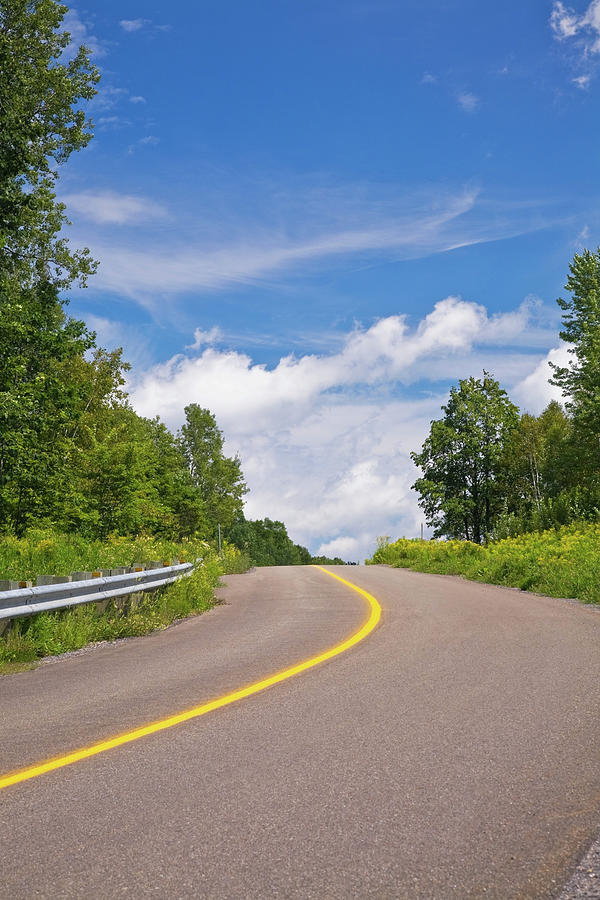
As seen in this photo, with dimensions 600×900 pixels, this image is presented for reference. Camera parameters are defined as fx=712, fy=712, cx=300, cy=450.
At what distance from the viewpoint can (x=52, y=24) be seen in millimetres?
24688

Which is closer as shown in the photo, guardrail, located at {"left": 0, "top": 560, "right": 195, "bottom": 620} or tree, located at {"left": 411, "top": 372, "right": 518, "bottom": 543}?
guardrail, located at {"left": 0, "top": 560, "right": 195, "bottom": 620}

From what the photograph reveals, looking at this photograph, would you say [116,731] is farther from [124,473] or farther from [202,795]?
[124,473]

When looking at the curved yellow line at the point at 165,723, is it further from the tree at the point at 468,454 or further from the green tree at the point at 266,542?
the green tree at the point at 266,542

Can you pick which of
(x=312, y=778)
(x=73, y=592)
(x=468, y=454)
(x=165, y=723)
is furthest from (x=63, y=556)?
(x=468, y=454)

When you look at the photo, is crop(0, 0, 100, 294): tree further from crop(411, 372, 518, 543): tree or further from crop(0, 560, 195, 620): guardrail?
crop(411, 372, 518, 543): tree

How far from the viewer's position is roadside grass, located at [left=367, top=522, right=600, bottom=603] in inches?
652

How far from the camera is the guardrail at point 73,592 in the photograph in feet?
27.6

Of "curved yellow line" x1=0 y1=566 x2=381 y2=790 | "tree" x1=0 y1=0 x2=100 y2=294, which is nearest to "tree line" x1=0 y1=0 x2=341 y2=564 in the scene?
"tree" x1=0 y1=0 x2=100 y2=294

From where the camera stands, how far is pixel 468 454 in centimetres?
5450

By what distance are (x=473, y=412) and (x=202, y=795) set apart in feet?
176

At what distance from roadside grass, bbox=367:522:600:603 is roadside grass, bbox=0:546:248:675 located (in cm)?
818

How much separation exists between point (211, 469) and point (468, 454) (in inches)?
1154

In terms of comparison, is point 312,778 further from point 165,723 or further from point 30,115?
point 30,115

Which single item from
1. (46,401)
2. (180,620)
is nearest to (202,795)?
(180,620)
